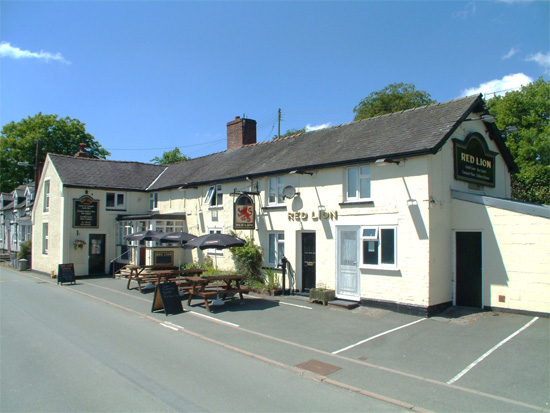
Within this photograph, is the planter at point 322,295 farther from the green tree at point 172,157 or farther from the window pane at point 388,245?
the green tree at point 172,157

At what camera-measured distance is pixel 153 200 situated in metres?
25.5

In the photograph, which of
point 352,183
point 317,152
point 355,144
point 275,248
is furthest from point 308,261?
point 355,144

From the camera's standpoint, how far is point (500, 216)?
38.2 feet

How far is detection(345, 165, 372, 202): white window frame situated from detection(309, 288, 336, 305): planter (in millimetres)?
3089

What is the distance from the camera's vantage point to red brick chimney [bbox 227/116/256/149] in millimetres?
23953

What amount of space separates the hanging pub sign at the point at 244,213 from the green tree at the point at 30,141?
3401 cm

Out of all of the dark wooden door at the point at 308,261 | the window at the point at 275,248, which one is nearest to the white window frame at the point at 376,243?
the dark wooden door at the point at 308,261

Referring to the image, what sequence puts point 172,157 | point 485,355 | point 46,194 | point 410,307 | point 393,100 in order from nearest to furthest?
point 485,355 → point 410,307 → point 46,194 → point 393,100 → point 172,157

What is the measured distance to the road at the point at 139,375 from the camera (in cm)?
582

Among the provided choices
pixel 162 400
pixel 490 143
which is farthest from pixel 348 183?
pixel 162 400

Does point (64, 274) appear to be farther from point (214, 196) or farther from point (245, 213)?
point (245, 213)

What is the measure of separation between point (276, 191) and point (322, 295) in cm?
481

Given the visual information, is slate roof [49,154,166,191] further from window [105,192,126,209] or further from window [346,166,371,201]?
window [346,166,371,201]

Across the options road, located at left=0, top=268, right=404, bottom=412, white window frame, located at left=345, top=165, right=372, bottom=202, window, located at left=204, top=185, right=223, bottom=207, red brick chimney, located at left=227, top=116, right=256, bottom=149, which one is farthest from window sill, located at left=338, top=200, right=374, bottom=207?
red brick chimney, located at left=227, top=116, right=256, bottom=149
